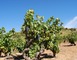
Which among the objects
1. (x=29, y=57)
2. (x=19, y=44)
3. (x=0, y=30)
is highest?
(x=0, y=30)

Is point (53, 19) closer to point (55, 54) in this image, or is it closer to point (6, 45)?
point (55, 54)

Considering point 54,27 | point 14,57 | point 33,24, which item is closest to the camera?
point 33,24

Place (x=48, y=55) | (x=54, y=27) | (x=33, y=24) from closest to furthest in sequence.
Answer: (x=33, y=24), (x=54, y=27), (x=48, y=55)

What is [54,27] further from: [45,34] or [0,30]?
[0,30]

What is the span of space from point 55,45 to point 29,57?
6884 mm

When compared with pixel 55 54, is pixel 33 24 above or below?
above

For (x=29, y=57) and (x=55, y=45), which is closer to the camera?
(x=29, y=57)

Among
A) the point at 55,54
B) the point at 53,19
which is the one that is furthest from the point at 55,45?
the point at 53,19

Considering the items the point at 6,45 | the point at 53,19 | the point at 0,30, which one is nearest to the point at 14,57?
the point at 6,45

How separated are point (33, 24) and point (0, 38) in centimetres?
1241

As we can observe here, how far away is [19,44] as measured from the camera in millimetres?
50875

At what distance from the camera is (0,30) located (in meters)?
51.8

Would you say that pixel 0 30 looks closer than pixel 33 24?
No

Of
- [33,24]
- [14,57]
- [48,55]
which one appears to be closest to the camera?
[33,24]
